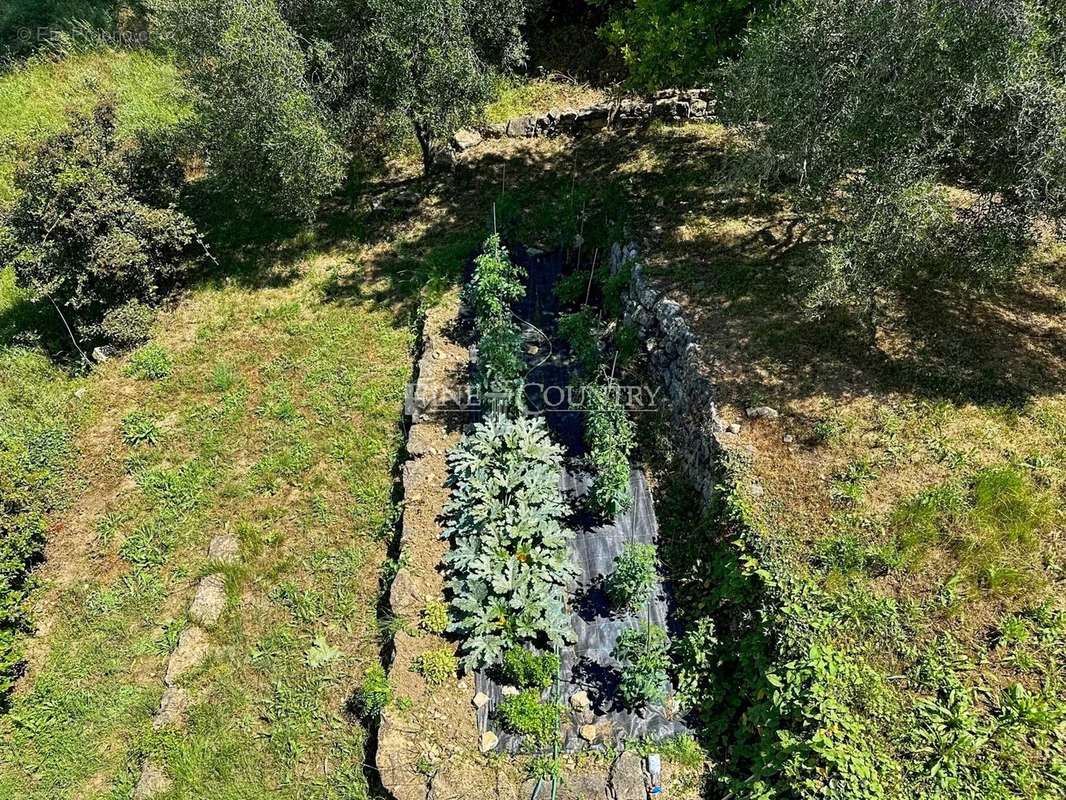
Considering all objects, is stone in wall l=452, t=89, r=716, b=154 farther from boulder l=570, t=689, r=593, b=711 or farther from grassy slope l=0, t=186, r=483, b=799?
boulder l=570, t=689, r=593, b=711

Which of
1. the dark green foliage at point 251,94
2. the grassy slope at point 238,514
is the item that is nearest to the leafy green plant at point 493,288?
the grassy slope at point 238,514

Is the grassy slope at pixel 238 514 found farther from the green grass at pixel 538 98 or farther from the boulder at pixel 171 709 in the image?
the green grass at pixel 538 98

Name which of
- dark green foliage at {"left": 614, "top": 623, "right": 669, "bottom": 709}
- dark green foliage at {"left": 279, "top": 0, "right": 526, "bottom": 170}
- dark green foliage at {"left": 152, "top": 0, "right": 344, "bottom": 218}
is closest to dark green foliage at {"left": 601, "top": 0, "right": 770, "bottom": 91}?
dark green foliage at {"left": 279, "top": 0, "right": 526, "bottom": 170}

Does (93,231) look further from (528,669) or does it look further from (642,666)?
(642,666)

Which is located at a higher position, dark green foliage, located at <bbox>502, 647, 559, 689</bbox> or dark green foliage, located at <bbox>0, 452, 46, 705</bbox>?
dark green foliage, located at <bbox>0, 452, 46, 705</bbox>

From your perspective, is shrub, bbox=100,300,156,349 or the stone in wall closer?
shrub, bbox=100,300,156,349

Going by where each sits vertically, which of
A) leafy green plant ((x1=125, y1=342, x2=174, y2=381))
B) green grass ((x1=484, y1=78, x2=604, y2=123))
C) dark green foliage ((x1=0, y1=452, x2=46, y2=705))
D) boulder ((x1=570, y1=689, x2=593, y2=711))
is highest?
green grass ((x1=484, y1=78, x2=604, y2=123))
